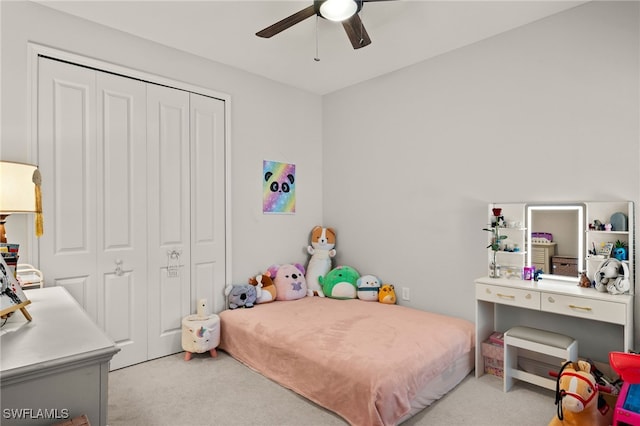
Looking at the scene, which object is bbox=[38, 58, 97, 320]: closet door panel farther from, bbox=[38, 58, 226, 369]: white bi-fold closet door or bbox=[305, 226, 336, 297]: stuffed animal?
bbox=[305, 226, 336, 297]: stuffed animal

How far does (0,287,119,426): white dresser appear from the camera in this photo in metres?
0.93

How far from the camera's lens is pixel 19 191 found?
76.7 inches

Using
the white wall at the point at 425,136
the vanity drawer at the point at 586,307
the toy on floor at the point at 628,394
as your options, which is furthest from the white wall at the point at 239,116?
the toy on floor at the point at 628,394

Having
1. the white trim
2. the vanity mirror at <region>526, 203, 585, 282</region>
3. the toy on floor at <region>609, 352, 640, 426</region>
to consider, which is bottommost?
the toy on floor at <region>609, 352, 640, 426</region>

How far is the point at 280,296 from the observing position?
3559 mm

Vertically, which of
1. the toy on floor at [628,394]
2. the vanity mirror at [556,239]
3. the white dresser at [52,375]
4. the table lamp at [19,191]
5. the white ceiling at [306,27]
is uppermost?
the white ceiling at [306,27]

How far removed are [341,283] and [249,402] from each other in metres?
1.54

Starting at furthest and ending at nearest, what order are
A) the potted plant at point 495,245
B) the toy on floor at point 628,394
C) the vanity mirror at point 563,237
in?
the potted plant at point 495,245 → the vanity mirror at point 563,237 → the toy on floor at point 628,394

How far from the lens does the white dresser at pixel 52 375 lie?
93 cm

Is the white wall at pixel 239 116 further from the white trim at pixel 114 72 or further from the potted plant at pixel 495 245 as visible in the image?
the potted plant at pixel 495 245

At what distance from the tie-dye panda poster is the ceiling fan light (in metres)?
1.79

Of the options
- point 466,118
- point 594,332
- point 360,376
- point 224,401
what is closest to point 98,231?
point 224,401

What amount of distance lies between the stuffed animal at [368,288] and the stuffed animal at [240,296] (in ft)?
3.37

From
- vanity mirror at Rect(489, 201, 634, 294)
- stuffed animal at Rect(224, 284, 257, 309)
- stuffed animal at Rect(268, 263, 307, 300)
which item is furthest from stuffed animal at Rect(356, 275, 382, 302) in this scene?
vanity mirror at Rect(489, 201, 634, 294)
